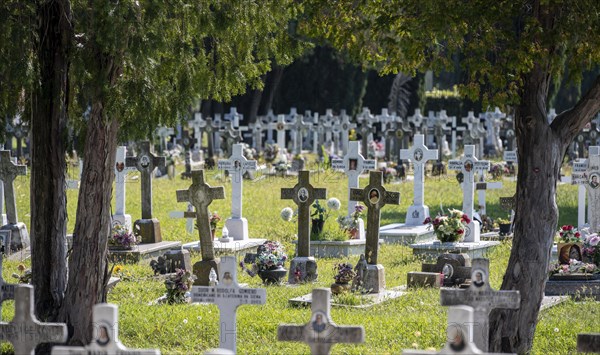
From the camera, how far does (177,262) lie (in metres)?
15.2

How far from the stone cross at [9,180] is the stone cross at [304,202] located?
5.32 m

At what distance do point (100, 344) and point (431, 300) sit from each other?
637cm

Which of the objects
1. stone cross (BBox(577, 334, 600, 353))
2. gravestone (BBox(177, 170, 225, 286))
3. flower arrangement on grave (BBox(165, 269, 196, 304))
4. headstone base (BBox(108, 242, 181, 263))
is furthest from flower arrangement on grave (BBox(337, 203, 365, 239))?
stone cross (BBox(577, 334, 600, 353))

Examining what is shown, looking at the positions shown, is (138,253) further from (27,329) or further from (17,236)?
(27,329)

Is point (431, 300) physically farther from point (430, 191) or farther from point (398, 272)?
point (430, 191)

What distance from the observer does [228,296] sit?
31.5 ft

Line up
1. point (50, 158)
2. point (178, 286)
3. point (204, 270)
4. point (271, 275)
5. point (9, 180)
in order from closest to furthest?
point (50, 158) → point (178, 286) → point (204, 270) → point (271, 275) → point (9, 180)

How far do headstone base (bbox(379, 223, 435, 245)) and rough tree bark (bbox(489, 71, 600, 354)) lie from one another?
27.8 ft

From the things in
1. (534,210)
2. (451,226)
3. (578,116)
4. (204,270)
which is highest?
(578,116)

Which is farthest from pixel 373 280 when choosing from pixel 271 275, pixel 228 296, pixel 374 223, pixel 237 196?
pixel 237 196

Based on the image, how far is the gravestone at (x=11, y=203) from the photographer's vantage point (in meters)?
18.2

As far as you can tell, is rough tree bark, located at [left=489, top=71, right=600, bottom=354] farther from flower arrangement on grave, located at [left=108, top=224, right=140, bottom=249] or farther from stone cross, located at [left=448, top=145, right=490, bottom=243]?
flower arrangement on grave, located at [left=108, top=224, right=140, bottom=249]

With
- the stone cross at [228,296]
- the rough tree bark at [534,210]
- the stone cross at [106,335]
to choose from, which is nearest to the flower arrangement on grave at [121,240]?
the stone cross at [228,296]

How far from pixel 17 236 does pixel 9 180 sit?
103 cm
